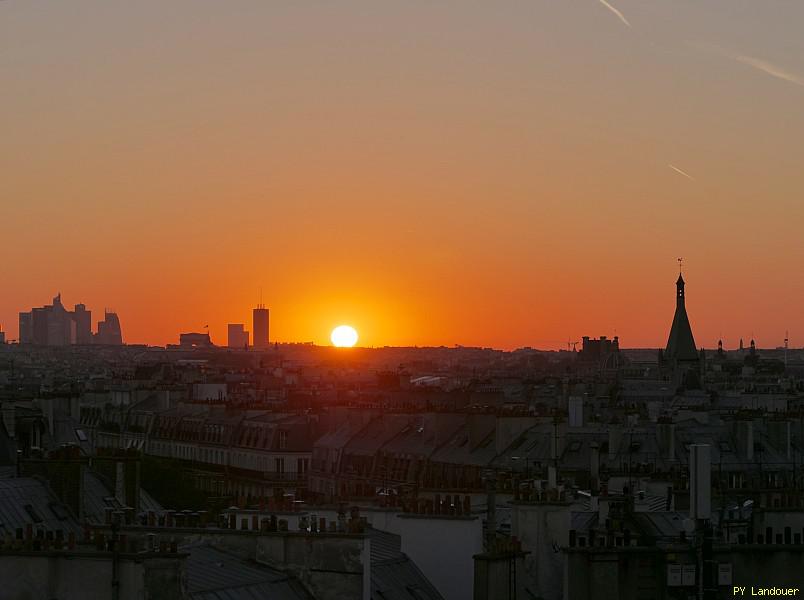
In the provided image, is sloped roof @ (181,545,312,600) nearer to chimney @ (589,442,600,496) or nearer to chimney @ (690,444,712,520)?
chimney @ (690,444,712,520)

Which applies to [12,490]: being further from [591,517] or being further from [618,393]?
[618,393]

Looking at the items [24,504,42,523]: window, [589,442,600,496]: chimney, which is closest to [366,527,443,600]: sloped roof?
[24,504,42,523]: window

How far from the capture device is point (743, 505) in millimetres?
31219

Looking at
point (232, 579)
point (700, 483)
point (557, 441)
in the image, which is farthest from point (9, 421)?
point (700, 483)

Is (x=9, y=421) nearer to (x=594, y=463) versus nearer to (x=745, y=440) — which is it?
(x=594, y=463)

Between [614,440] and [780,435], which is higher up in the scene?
[780,435]

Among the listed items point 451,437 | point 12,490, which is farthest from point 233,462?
point 12,490

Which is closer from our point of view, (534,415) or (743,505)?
(743,505)

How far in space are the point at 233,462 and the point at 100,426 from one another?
15513 millimetres

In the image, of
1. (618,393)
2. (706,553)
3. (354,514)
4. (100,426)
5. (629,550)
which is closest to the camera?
(706,553)

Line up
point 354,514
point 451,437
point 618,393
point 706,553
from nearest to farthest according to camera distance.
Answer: point 706,553
point 354,514
point 451,437
point 618,393

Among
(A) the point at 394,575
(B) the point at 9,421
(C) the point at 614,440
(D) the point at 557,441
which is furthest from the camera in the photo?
(D) the point at 557,441

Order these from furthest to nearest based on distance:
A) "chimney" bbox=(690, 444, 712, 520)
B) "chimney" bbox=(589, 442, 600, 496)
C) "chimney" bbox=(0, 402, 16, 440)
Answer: "chimney" bbox=(0, 402, 16, 440), "chimney" bbox=(589, 442, 600, 496), "chimney" bbox=(690, 444, 712, 520)

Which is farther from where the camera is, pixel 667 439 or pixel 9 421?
pixel 667 439
